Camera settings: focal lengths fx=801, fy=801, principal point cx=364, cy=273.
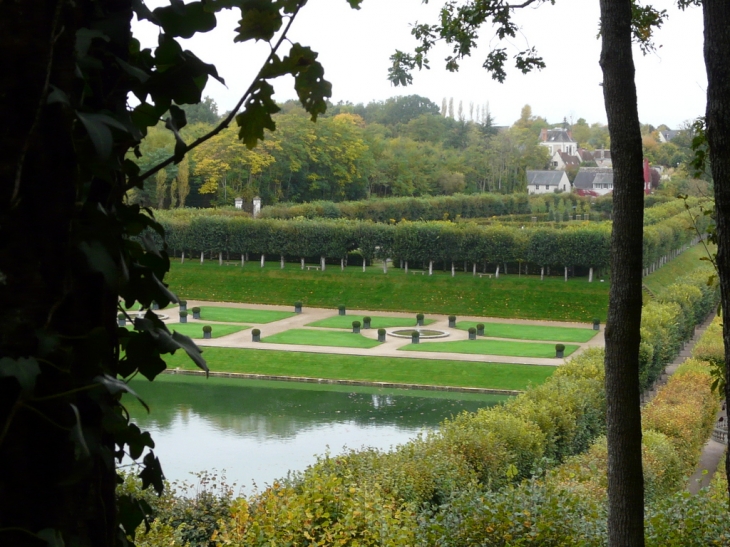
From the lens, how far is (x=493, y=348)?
87.5ft

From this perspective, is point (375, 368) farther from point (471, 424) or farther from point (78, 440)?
point (78, 440)

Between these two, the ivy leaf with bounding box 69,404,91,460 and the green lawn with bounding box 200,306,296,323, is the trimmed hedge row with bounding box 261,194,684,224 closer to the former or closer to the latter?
the green lawn with bounding box 200,306,296,323

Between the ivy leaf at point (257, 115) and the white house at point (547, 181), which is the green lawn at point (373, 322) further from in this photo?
the white house at point (547, 181)

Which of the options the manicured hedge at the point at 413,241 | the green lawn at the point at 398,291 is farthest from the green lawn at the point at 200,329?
the manicured hedge at the point at 413,241

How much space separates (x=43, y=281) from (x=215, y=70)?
0.45 m

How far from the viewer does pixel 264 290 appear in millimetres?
38156

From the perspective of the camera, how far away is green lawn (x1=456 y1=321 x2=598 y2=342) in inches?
1150

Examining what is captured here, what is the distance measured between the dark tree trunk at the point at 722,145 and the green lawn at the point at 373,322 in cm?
2786

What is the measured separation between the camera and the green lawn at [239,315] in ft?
106

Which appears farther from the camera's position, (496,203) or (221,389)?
(496,203)

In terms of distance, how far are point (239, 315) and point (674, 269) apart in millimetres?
24059

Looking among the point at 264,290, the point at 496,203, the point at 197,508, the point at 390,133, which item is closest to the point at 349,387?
the point at 197,508

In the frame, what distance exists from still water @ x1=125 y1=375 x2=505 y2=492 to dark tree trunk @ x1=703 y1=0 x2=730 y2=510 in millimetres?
11107

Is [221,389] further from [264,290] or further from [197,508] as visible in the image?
[264,290]
